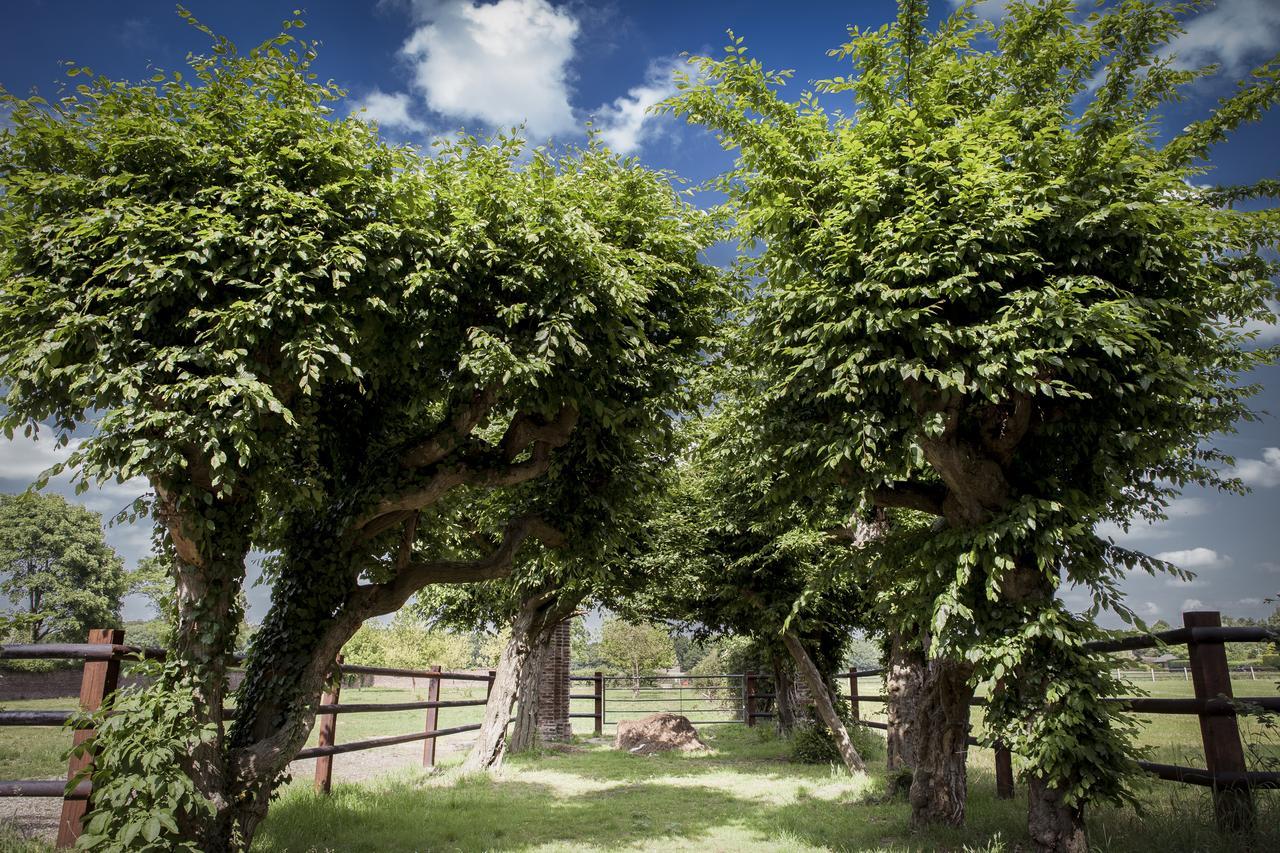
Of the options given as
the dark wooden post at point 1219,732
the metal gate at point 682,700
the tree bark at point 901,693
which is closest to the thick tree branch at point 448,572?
the tree bark at point 901,693

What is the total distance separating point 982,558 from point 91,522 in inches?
1823

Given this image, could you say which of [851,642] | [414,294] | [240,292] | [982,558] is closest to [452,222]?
[414,294]

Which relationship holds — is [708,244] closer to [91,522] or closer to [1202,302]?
[1202,302]

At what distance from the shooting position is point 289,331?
5.39 metres

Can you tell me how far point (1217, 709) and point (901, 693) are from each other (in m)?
5.01

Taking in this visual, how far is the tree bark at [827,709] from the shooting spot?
12.9 metres

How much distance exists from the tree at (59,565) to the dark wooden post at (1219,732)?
1726 inches

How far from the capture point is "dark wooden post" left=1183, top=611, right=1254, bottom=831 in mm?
4945

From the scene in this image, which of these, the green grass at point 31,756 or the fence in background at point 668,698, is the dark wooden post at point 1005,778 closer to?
the fence in background at point 668,698

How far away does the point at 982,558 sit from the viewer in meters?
5.68

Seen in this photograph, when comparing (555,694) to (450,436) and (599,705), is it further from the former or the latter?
→ (450,436)

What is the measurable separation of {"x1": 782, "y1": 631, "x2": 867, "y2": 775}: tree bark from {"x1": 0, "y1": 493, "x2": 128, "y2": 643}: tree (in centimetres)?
3719

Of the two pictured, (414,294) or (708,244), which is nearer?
(414,294)

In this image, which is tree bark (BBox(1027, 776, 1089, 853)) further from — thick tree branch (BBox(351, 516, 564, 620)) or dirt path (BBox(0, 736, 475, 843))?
dirt path (BBox(0, 736, 475, 843))
